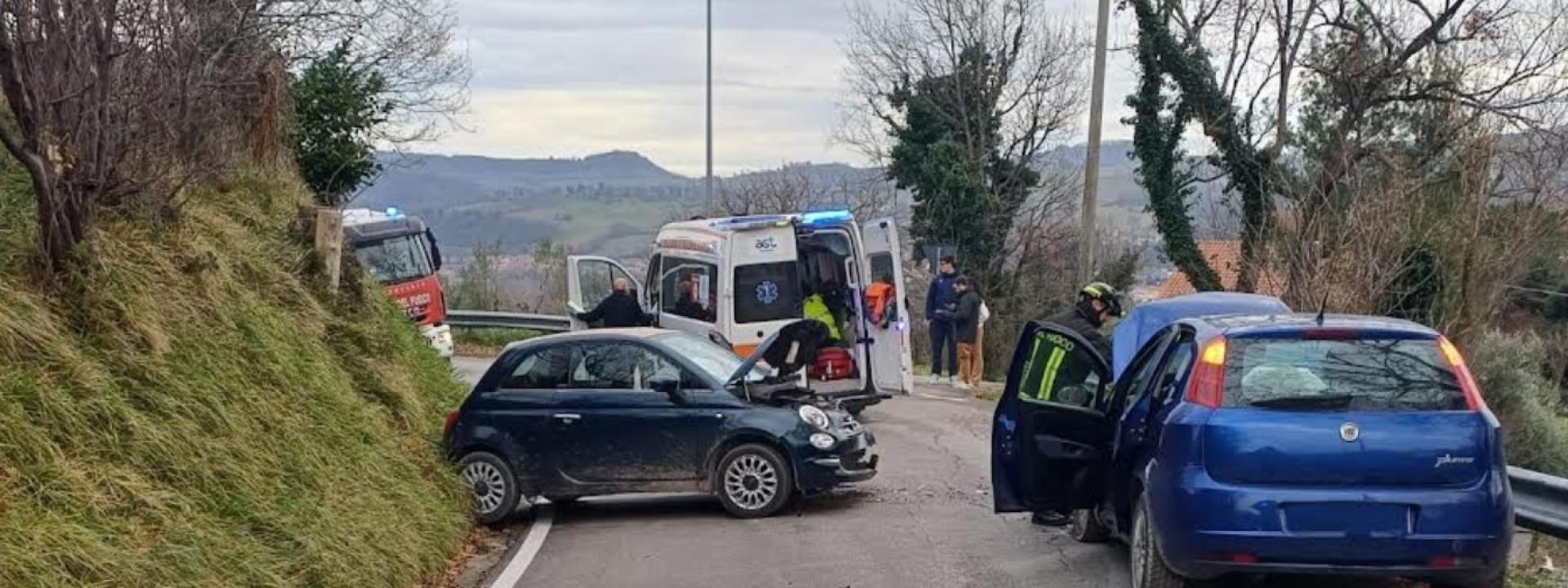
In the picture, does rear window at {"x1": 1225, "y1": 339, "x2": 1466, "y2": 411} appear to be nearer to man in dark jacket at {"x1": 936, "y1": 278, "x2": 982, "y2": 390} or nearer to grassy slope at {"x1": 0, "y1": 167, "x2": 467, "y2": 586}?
grassy slope at {"x1": 0, "y1": 167, "x2": 467, "y2": 586}

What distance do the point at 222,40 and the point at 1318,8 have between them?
26.1m

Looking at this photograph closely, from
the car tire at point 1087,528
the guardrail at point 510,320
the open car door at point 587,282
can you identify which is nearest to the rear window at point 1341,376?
the car tire at point 1087,528

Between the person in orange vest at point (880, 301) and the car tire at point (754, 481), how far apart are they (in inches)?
199

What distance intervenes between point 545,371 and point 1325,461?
643cm

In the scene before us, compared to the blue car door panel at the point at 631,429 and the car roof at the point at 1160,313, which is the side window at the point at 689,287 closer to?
the blue car door panel at the point at 631,429

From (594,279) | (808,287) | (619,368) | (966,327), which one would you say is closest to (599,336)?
(619,368)

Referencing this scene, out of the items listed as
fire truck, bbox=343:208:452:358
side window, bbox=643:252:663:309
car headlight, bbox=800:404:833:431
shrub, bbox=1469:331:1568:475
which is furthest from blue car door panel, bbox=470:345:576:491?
shrub, bbox=1469:331:1568:475

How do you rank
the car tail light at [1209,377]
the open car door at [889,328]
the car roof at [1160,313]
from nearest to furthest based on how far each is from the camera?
the car tail light at [1209,377]
the car roof at [1160,313]
the open car door at [889,328]

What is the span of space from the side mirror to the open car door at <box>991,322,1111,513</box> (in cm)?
299

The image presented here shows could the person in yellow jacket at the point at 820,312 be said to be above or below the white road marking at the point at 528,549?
above

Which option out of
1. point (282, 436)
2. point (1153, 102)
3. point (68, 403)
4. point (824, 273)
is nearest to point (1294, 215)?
point (824, 273)

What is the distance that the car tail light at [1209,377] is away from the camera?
7.03 m

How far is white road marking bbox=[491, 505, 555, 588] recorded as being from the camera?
9242 mm

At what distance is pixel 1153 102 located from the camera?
107 feet
